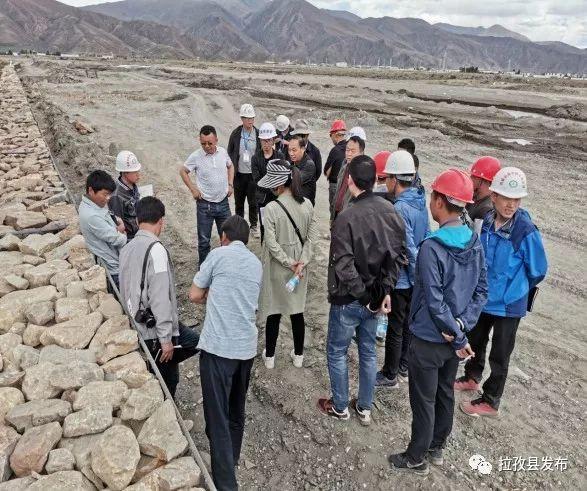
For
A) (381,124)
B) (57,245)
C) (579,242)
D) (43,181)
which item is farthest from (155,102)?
(579,242)

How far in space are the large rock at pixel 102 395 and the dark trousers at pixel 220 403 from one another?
624 mm

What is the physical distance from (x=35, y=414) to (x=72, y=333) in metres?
0.93

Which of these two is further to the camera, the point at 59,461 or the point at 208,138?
the point at 208,138

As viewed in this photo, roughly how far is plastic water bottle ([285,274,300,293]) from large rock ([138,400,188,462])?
1407 millimetres

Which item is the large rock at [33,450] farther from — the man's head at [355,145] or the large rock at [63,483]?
the man's head at [355,145]

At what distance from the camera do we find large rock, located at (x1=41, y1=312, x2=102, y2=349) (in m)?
3.65

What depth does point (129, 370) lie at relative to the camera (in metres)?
3.30

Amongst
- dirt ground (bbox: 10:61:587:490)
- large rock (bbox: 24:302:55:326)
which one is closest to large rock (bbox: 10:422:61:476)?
dirt ground (bbox: 10:61:587:490)

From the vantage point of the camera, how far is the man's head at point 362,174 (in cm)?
309

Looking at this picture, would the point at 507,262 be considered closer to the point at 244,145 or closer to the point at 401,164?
the point at 401,164

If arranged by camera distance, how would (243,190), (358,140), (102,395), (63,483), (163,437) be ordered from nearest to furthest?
(63,483)
(163,437)
(102,395)
(358,140)
(243,190)

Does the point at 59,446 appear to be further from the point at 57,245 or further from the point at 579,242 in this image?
the point at 579,242

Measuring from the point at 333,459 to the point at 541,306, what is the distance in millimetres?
3844

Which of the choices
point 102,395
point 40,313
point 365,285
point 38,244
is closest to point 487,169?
point 365,285
